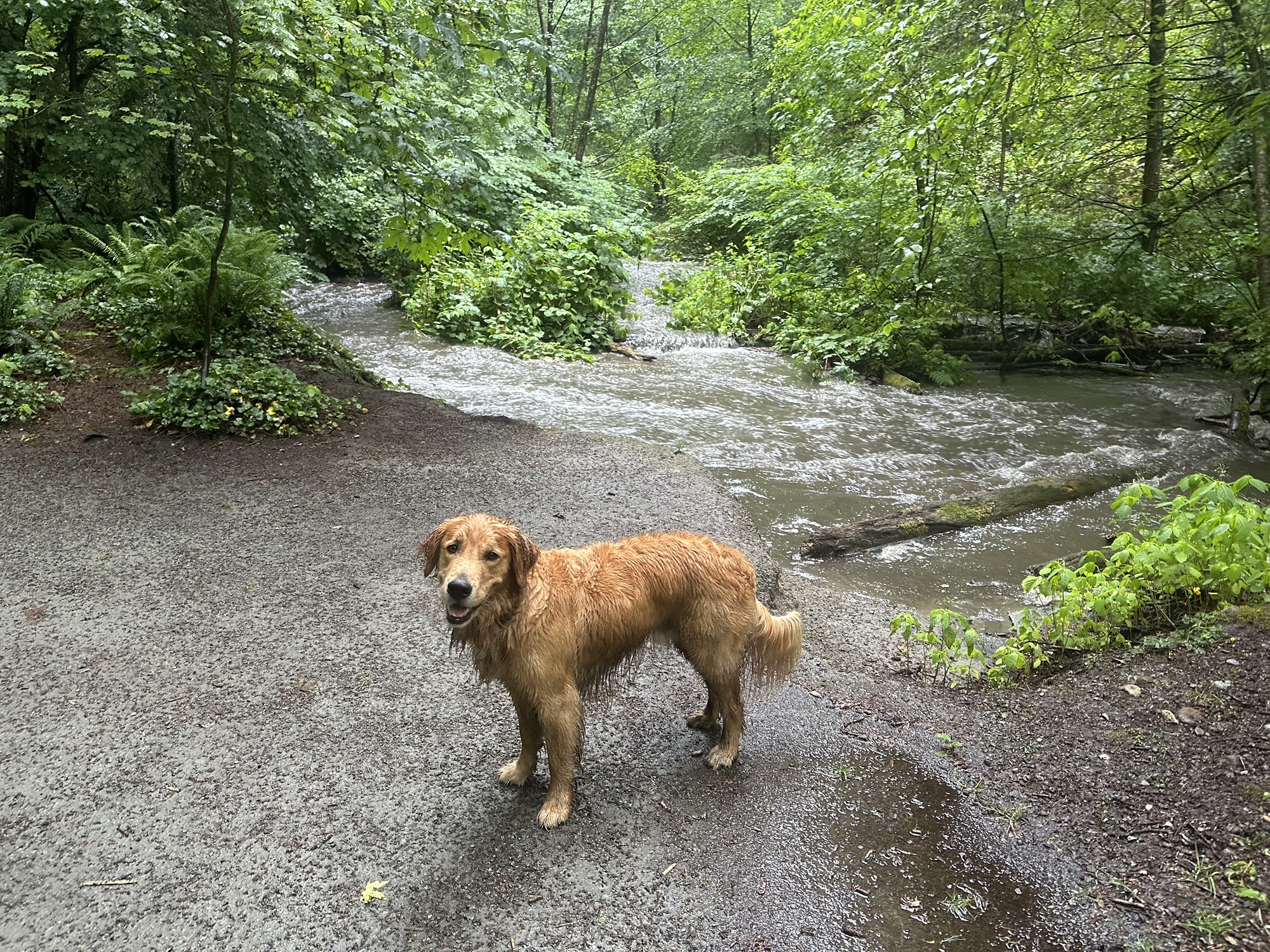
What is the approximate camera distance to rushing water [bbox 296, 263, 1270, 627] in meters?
7.03

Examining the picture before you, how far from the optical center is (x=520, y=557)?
10.2 feet

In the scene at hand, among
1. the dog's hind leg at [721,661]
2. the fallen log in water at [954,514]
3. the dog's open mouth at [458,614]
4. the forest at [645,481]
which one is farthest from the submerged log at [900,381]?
the dog's open mouth at [458,614]

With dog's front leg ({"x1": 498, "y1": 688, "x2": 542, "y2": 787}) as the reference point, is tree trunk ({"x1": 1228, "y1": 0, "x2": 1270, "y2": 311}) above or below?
above

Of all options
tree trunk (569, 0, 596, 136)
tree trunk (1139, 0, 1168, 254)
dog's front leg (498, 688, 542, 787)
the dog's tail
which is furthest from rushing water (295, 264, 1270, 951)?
tree trunk (569, 0, 596, 136)

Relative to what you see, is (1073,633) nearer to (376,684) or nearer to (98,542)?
(376,684)

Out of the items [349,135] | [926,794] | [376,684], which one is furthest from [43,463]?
[926,794]

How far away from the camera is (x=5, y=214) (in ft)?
40.4

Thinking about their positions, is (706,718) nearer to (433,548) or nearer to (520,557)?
(520,557)

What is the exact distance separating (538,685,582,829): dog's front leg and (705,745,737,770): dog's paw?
803 mm

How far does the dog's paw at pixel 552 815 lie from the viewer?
3.33m

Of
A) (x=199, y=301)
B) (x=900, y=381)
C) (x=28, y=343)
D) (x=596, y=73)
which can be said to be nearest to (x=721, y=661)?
(x=199, y=301)

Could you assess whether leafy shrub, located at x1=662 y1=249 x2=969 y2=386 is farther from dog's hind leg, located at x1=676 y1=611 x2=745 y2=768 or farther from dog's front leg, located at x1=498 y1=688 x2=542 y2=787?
dog's front leg, located at x1=498 y1=688 x2=542 y2=787

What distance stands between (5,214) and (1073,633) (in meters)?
16.9

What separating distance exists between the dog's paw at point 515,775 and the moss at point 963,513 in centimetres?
554
